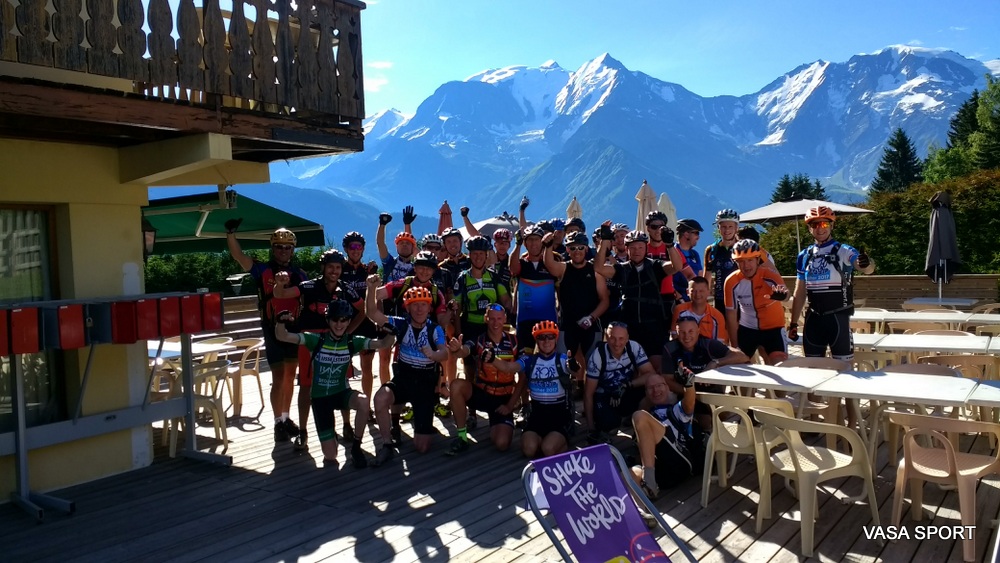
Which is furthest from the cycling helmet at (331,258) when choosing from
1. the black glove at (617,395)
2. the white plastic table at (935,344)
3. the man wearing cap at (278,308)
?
the white plastic table at (935,344)

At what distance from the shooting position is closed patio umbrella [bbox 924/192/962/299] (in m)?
10.5

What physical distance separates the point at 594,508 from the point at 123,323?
3.87 metres

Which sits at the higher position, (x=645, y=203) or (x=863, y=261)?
(x=645, y=203)

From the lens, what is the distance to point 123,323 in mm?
5270

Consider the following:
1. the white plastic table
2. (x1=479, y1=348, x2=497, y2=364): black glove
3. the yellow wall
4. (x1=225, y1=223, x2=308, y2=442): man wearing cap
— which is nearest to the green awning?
(x1=225, y1=223, x2=308, y2=442): man wearing cap

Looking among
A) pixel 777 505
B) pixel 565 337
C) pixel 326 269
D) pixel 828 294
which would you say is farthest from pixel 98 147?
pixel 828 294

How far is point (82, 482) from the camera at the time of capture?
18.7ft

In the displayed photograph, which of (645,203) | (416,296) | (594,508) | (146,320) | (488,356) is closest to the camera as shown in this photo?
(594,508)

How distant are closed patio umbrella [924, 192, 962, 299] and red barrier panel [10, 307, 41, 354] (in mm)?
11235

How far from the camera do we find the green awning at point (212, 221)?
808 cm

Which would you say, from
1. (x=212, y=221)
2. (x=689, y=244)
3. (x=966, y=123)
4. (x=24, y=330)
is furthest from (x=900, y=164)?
(x=24, y=330)

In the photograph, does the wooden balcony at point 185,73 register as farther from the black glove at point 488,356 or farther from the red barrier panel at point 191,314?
the black glove at point 488,356

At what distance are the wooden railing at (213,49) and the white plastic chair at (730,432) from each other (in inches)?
156

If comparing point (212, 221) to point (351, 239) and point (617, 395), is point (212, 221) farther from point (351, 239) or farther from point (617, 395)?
point (617, 395)
